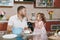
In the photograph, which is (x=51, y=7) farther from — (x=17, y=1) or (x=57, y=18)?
(x=17, y=1)

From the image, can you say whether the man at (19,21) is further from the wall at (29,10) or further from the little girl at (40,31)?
the wall at (29,10)

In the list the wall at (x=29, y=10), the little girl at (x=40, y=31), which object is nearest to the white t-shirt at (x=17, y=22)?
A: the little girl at (x=40, y=31)

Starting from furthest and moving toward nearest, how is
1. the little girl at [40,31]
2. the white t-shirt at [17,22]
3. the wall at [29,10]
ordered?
the wall at [29,10], the white t-shirt at [17,22], the little girl at [40,31]

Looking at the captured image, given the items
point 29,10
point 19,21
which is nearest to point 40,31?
point 19,21

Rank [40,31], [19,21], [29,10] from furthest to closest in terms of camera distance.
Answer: [29,10], [19,21], [40,31]

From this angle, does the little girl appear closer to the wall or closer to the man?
the man

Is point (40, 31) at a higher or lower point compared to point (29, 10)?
lower

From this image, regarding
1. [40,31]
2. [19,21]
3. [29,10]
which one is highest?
[29,10]

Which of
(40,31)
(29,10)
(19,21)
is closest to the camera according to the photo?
(40,31)

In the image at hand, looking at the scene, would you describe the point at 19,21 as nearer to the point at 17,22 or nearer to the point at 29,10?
the point at 17,22

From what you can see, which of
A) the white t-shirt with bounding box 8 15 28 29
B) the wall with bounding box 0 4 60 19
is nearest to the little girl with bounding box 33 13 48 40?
the white t-shirt with bounding box 8 15 28 29

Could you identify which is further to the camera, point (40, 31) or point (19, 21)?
point (19, 21)

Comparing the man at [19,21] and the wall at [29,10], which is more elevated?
the wall at [29,10]

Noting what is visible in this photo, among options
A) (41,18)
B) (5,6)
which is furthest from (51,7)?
(41,18)
